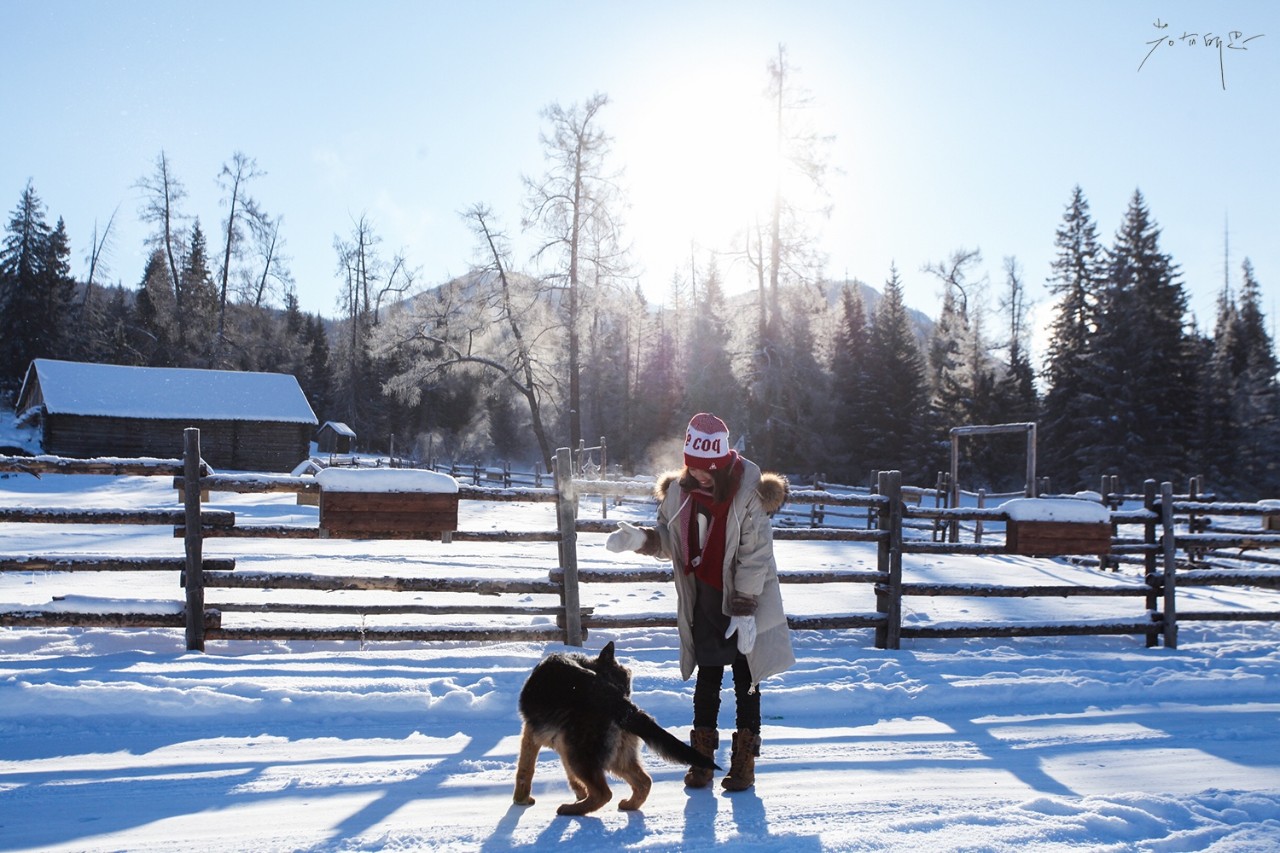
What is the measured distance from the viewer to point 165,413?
32.9m

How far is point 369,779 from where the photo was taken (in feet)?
13.6

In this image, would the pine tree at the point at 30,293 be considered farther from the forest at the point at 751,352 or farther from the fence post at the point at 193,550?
the fence post at the point at 193,550

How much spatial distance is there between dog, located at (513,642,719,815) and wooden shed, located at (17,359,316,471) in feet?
108

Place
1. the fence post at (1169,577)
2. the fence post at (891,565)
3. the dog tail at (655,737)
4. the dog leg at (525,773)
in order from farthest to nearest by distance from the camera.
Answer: the fence post at (1169,577), the fence post at (891,565), the dog leg at (525,773), the dog tail at (655,737)

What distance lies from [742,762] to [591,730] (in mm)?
948

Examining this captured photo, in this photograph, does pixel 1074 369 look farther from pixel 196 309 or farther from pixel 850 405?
pixel 196 309

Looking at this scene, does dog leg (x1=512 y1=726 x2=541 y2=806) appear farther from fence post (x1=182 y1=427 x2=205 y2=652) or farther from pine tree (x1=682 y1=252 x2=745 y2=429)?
pine tree (x1=682 y1=252 x2=745 y2=429)

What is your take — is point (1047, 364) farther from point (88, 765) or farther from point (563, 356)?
point (88, 765)

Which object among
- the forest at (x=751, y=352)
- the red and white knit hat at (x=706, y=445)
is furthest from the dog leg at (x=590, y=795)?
the forest at (x=751, y=352)

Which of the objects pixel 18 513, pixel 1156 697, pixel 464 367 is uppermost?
pixel 464 367

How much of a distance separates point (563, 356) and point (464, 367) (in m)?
4.31

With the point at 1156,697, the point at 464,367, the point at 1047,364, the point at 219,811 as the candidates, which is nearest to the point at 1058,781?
the point at 1156,697

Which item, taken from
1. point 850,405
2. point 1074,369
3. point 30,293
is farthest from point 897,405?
point 30,293

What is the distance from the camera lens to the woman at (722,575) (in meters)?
4.03
